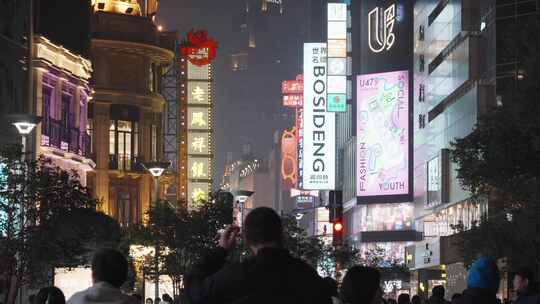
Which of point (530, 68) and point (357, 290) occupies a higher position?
point (530, 68)

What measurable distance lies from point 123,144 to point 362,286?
68.9 m

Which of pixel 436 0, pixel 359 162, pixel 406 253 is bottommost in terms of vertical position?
pixel 406 253

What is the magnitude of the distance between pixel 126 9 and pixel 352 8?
293 ft

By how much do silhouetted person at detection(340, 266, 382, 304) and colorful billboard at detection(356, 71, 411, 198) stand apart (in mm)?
115266

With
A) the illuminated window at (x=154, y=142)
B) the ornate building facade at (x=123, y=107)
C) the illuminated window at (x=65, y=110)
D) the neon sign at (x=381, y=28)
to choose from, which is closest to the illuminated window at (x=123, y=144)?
the ornate building facade at (x=123, y=107)

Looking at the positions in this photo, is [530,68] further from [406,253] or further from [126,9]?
[406,253]

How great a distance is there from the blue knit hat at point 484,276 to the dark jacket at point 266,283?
8.67 feet

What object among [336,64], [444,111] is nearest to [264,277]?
[444,111]

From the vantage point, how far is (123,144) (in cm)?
7775

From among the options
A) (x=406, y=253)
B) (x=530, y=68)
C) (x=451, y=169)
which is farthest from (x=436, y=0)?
(x=530, y=68)

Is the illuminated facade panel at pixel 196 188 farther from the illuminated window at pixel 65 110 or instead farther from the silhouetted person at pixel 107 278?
the silhouetted person at pixel 107 278

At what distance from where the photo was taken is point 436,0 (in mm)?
105562

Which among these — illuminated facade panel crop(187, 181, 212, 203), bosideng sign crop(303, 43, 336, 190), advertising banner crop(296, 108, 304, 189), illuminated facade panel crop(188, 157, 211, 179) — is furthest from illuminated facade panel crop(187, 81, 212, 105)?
advertising banner crop(296, 108, 304, 189)

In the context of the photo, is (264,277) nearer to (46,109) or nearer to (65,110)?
(46,109)
